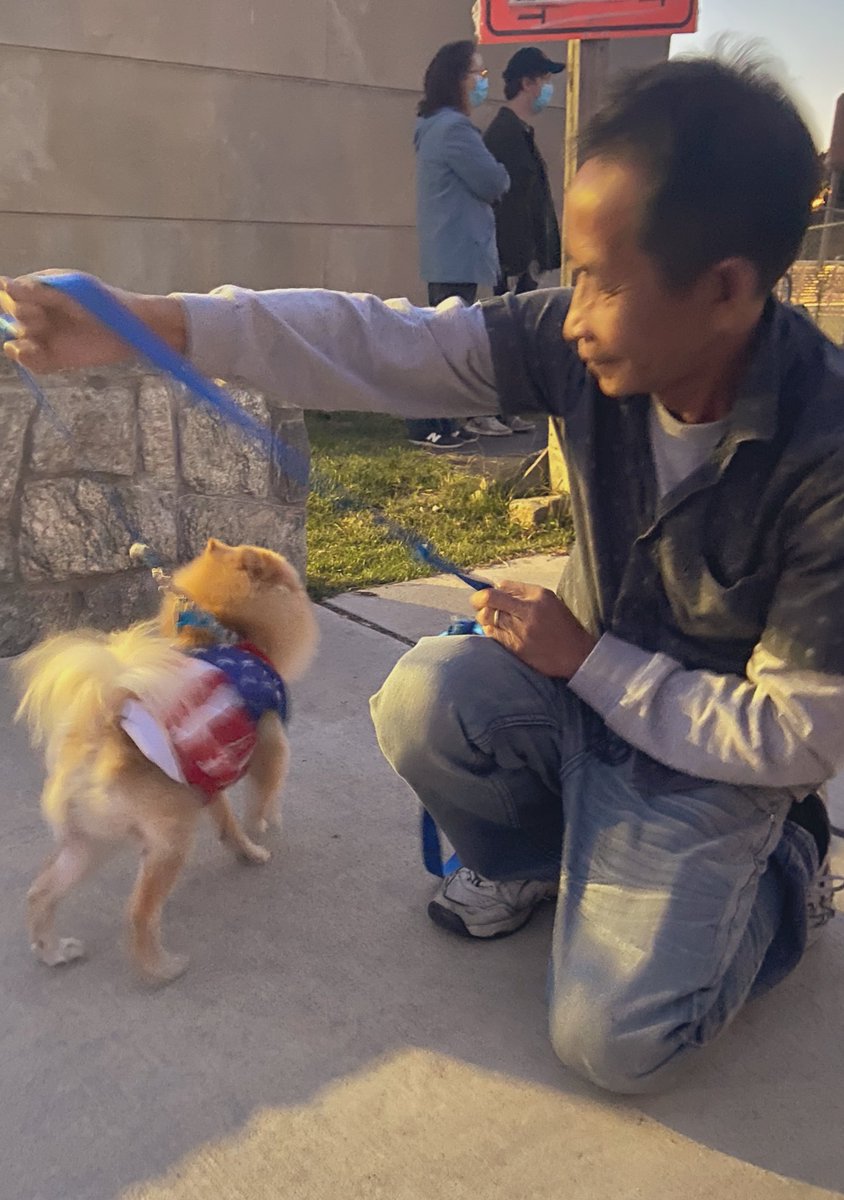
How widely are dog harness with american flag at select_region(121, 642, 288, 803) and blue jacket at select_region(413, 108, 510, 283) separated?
464 cm

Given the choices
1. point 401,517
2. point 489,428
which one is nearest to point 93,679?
point 401,517

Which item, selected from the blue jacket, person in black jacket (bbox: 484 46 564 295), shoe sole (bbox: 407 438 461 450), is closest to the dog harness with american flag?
shoe sole (bbox: 407 438 461 450)

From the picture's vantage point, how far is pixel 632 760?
197 centimetres

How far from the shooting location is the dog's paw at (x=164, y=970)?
1.97 meters

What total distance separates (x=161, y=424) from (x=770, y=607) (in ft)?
6.91

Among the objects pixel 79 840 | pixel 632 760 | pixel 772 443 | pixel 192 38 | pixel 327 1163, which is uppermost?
pixel 192 38

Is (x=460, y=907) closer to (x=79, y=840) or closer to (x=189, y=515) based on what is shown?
(x=79, y=840)

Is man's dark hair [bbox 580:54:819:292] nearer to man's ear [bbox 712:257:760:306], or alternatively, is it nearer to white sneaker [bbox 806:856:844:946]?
man's ear [bbox 712:257:760:306]

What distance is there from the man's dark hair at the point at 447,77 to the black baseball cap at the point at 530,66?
628mm

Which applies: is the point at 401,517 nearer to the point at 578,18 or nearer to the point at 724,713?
the point at 578,18

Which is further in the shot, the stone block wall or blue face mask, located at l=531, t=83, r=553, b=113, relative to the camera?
blue face mask, located at l=531, t=83, r=553, b=113

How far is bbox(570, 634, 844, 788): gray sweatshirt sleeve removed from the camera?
1.67 m

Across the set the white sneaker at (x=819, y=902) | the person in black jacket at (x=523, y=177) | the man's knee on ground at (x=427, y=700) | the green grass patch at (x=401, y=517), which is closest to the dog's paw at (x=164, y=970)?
the man's knee on ground at (x=427, y=700)

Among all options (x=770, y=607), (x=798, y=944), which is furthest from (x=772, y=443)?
(x=798, y=944)
